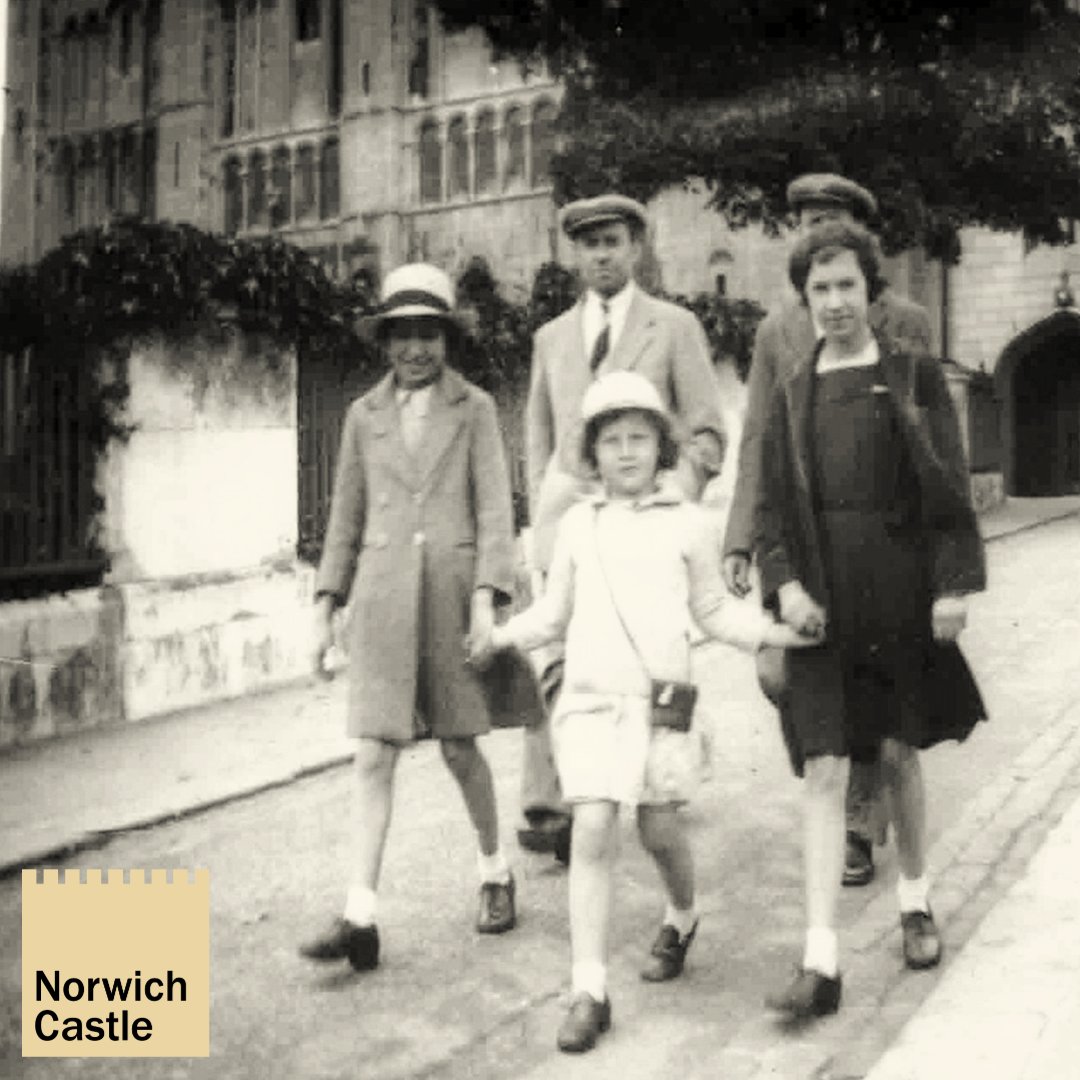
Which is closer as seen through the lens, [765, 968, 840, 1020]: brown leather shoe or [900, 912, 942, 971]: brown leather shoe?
[765, 968, 840, 1020]: brown leather shoe

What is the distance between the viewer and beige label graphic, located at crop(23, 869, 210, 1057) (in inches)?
126

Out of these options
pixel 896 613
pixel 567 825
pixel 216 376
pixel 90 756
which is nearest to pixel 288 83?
pixel 216 376

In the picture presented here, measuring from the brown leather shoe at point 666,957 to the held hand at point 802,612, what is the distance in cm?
84

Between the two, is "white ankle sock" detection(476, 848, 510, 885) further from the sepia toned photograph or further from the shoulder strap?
the shoulder strap

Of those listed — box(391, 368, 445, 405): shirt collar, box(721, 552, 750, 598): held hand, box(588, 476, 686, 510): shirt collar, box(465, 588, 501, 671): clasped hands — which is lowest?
box(465, 588, 501, 671): clasped hands

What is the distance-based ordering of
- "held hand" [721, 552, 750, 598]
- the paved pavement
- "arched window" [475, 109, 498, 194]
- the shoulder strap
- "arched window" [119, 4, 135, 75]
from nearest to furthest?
1. the paved pavement
2. the shoulder strap
3. "held hand" [721, 552, 750, 598]
4. "arched window" [119, 4, 135, 75]
5. "arched window" [475, 109, 498, 194]

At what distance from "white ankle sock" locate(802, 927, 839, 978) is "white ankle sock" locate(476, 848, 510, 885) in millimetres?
1061

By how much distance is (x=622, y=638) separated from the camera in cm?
356

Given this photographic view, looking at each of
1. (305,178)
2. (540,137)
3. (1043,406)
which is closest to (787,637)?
(1043,406)

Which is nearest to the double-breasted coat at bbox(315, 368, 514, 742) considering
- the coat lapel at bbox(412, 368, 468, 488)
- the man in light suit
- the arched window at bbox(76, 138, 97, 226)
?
the coat lapel at bbox(412, 368, 468, 488)

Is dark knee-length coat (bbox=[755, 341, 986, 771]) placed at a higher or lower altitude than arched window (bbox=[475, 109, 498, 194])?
lower

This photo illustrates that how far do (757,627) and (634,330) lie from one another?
148cm

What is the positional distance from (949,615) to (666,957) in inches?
42.9

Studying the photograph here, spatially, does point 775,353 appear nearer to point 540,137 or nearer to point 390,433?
point 390,433
